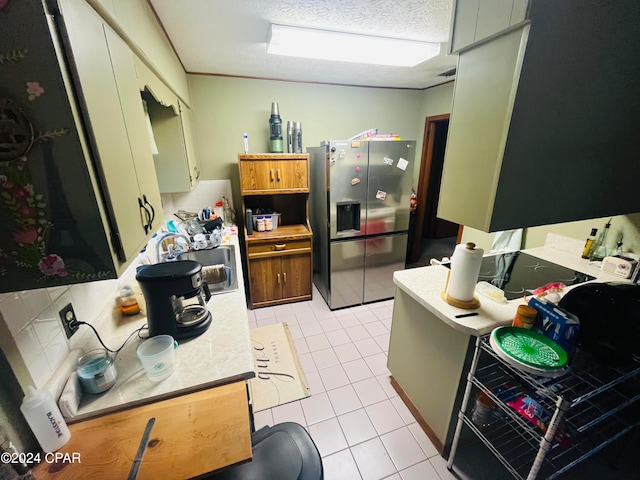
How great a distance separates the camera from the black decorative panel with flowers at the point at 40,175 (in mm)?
505

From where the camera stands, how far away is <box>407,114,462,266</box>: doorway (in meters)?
3.40

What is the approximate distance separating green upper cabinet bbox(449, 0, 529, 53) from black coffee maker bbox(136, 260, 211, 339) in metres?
1.26

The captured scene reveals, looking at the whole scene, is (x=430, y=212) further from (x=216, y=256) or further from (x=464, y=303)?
(x=216, y=256)

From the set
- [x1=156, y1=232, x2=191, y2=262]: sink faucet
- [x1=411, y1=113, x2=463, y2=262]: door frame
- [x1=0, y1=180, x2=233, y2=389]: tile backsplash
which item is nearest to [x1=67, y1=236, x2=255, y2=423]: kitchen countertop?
[x1=0, y1=180, x2=233, y2=389]: tile backsplash

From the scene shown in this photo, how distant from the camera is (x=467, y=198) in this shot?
0.85 m

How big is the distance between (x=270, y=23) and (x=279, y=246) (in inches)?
68.6

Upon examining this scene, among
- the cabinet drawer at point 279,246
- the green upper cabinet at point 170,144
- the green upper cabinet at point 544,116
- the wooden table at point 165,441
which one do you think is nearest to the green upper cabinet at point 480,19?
the green upper cabinet at point 544,116

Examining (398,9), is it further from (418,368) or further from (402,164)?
(418,368)

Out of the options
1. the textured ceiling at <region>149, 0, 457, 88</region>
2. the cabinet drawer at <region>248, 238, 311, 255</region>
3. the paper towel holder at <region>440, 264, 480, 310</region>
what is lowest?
the cabinet drawer at <region>248, 238, 311, 255</region>

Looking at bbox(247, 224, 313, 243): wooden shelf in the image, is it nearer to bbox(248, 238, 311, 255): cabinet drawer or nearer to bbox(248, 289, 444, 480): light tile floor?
bbox(248, 238, 311, 255): cabinet drawer

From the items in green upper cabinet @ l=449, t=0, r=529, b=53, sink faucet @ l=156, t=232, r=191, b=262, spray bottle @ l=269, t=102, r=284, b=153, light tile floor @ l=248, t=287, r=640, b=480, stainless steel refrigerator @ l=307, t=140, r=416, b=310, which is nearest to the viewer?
green upper cabinet @ l=449, t=0, r=529, b=53

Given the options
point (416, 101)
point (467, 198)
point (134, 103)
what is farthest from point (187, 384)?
point (416, 101)

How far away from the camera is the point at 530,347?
3.18 feet

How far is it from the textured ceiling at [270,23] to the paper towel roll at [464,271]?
1.34 m
